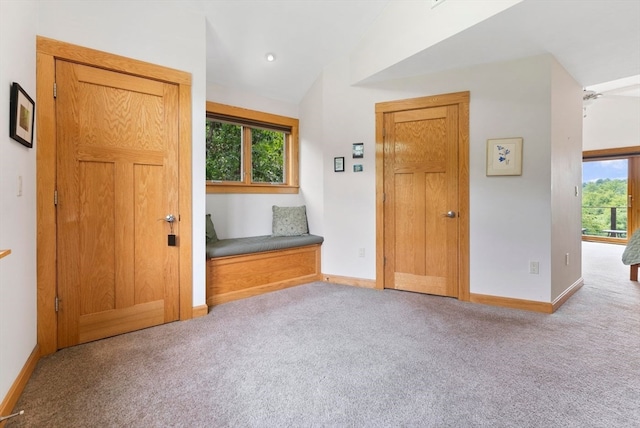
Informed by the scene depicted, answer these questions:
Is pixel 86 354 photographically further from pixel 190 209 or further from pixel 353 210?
pixel 353 210

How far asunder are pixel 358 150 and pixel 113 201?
255 centimetres

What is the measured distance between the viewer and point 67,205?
2193mm

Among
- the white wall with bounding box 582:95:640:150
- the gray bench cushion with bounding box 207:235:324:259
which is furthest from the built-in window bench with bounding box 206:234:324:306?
the white wall with bounding box 582:95:640:150

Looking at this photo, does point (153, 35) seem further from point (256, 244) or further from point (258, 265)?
point (258, 265)

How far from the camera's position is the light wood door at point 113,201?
7.22 ft

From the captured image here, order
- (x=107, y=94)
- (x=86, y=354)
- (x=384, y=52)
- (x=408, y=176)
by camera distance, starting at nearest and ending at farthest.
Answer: (x=86, y=354) → (x=107, y=94) → (x=384, y=52) → (x=408, y=176)

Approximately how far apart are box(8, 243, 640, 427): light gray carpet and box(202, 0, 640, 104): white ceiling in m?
2.31

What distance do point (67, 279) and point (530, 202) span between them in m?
3.86

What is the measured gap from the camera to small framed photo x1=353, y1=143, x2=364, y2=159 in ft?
12.3

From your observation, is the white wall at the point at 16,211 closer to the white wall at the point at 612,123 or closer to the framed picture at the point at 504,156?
the framed picture at the point at 504,156

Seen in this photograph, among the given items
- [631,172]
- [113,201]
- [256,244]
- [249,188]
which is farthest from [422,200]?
[631,172]

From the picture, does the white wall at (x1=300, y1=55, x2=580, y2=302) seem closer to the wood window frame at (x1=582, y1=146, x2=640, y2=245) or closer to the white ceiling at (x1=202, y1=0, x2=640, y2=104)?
the white ceiling at (x1=202, y1=0, x2=640, y2=104)

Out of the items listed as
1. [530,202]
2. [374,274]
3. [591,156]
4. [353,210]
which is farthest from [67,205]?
[591,156]

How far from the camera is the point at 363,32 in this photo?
3.48 meters
